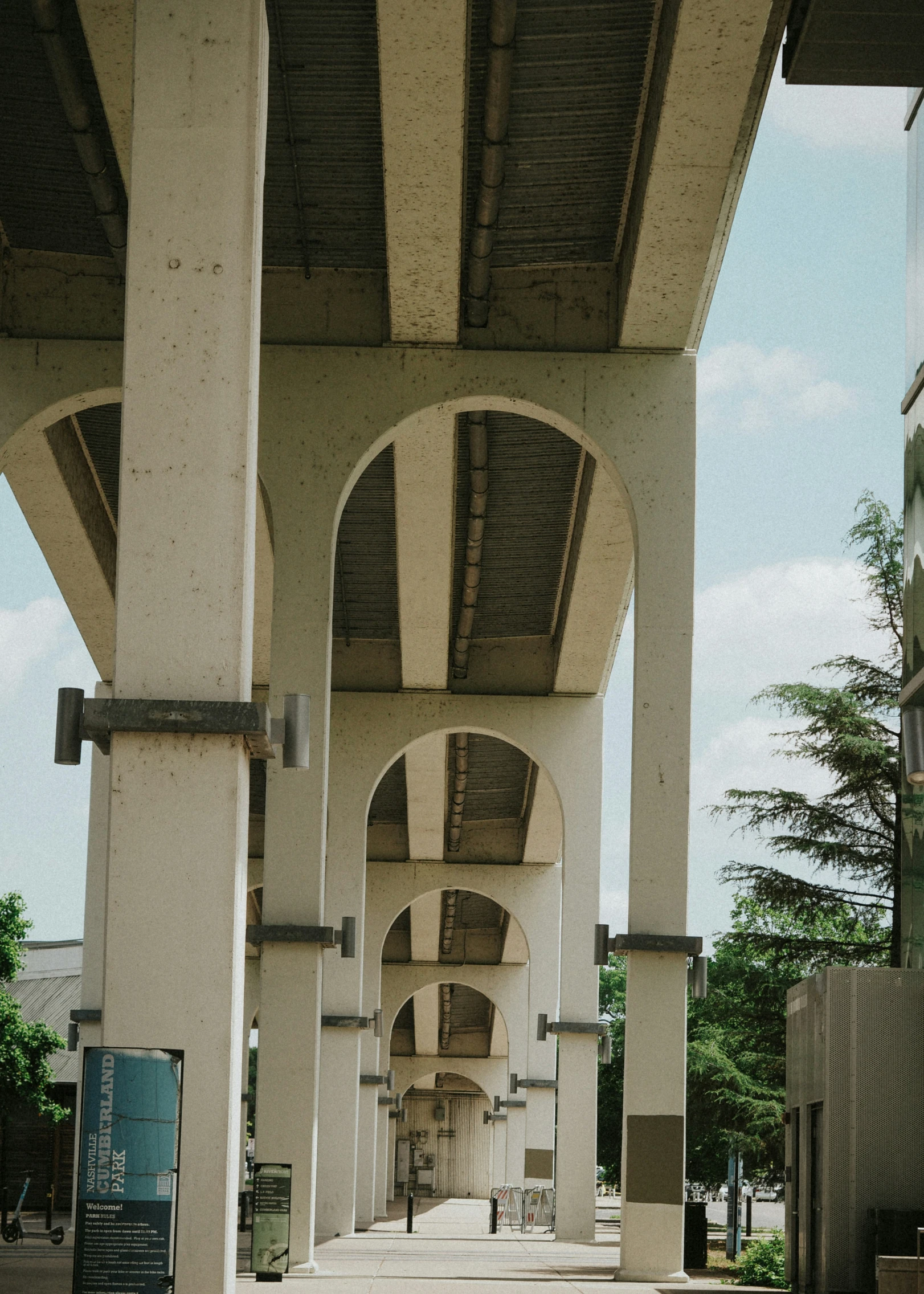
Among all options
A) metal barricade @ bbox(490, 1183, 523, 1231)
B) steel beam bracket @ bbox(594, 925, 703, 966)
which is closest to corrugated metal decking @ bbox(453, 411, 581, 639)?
steel beam bracket @ bbox(594, 925, 703, 966)

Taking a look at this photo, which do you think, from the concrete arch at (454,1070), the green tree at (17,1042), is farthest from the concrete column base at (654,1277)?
the concrete arch at (454,1070)

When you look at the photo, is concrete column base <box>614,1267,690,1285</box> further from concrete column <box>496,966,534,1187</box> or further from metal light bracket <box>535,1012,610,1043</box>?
concrete column <box>496,966,534,1187</box>

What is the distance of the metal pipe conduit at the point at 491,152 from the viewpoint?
14781 millimetres

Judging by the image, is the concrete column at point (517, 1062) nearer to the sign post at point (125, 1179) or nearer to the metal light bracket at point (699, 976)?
the metal light bracket at point (699, 976)

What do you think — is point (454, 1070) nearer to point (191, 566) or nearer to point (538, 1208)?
point (538, 1208)

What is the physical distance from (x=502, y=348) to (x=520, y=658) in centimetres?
1170

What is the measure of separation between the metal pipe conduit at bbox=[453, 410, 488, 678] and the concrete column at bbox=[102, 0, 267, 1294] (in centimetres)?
1142

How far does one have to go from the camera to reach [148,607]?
33.7 ft

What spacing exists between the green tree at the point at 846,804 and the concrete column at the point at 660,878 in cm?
1271

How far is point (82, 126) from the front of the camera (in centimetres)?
1623

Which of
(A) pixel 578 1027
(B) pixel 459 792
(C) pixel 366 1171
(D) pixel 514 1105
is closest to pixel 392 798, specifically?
(B) pixel 459 792

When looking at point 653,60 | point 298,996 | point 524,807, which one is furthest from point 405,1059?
point 653,60

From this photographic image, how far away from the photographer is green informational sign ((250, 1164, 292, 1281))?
16.2m

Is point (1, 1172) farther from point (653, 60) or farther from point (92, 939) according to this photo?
point (653, 60)
